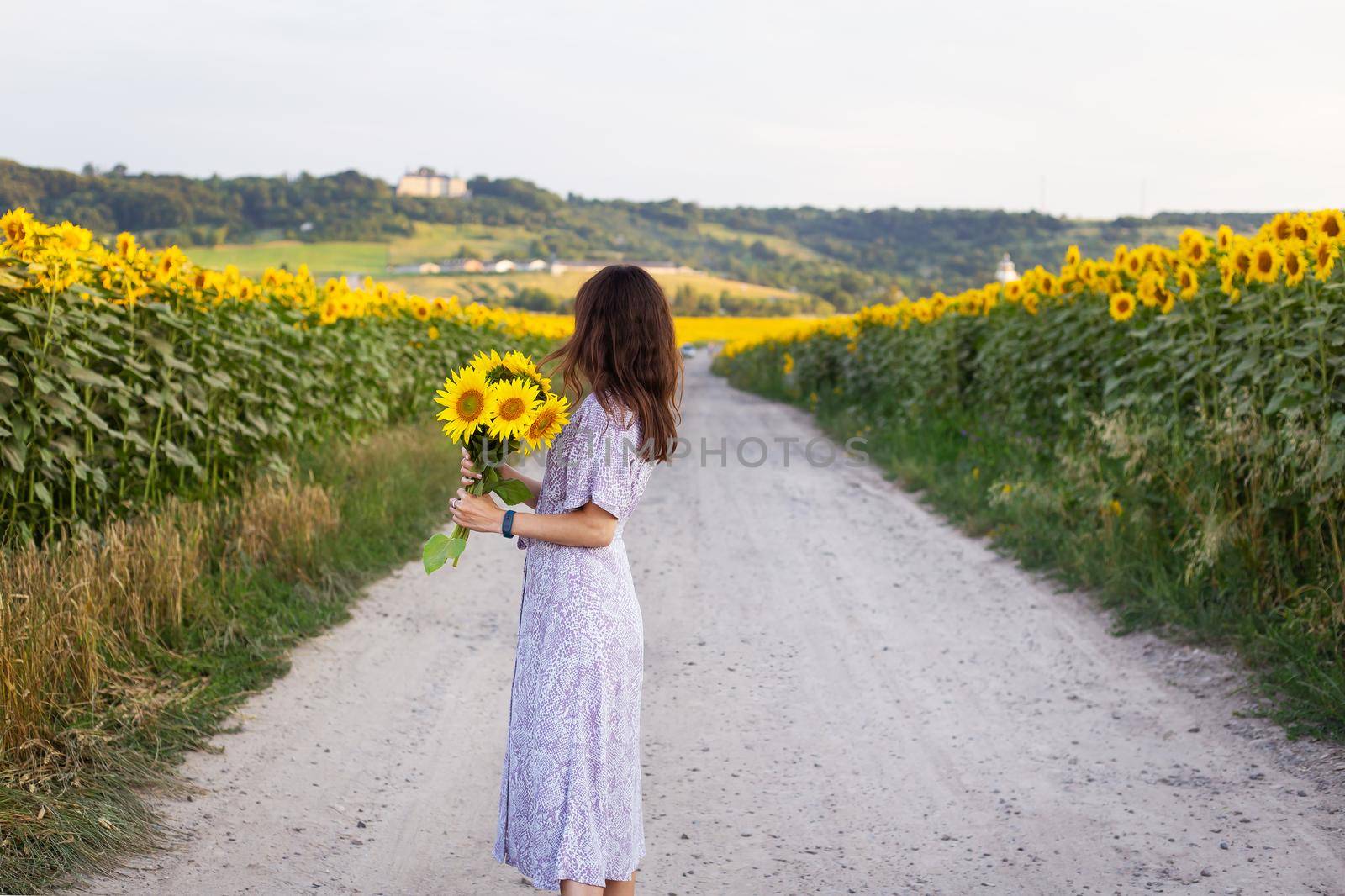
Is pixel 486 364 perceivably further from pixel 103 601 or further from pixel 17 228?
pixel 17 228

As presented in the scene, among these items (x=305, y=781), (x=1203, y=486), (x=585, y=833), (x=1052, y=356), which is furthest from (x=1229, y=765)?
(x=1052, y=356)

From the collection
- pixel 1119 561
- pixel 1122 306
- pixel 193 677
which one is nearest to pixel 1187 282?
pixel 1122 306

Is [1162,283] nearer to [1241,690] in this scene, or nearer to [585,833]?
[1241,690]

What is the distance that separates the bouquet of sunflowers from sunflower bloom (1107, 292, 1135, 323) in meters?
6.55

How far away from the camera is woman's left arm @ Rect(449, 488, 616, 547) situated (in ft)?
9.49

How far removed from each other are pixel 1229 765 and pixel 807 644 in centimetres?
233

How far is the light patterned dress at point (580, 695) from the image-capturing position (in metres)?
2.89

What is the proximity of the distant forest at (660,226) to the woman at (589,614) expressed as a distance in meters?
8.79

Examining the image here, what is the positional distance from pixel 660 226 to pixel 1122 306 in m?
84.2

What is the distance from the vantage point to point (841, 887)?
11.6ft

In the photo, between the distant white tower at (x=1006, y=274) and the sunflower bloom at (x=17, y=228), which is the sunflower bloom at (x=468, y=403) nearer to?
the sunflower bloom at (x=17, y=228)

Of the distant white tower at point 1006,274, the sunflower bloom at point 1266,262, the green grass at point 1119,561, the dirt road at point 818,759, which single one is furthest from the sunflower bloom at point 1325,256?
the distant white tower at point 1006,274

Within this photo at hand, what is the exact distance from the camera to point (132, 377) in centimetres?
638

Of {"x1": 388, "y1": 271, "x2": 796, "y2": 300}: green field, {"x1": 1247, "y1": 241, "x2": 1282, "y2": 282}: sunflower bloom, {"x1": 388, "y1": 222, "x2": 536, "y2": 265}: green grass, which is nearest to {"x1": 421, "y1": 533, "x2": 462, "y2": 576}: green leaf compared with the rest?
{"x1": 1247, "y1": 241, "x2": 1282, "y2": 282}: sunflower bloom
